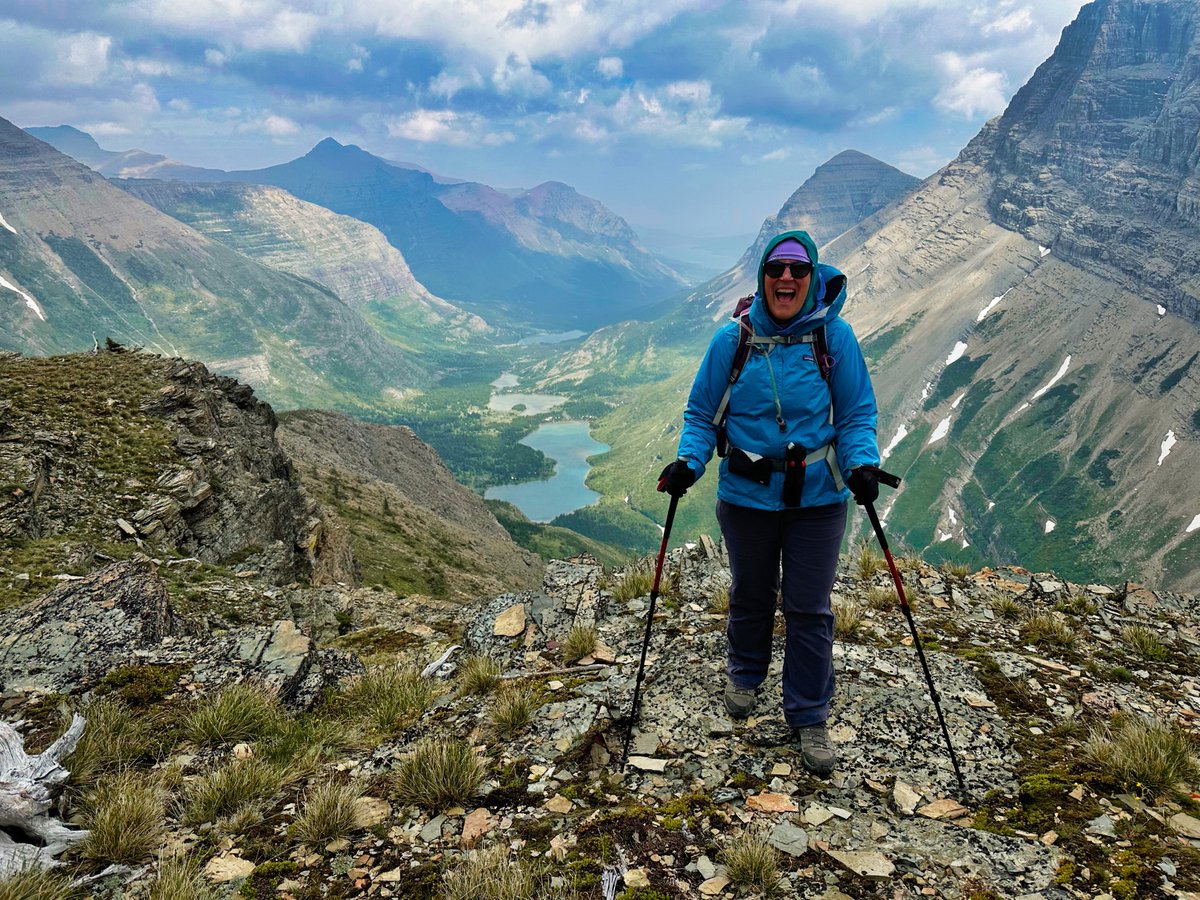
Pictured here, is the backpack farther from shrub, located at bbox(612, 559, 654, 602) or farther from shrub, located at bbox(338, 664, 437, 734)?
shrub, located at bbox(612, 559, 654, 602)

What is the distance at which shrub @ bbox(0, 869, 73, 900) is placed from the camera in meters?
3.59

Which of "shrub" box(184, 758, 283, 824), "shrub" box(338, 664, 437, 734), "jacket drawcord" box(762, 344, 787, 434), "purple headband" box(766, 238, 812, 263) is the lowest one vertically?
"shrub" box(338, 664, 437, 734)

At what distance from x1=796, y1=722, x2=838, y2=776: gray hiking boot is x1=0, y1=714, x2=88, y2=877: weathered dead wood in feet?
19.7

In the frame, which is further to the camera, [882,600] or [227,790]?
[882,600]

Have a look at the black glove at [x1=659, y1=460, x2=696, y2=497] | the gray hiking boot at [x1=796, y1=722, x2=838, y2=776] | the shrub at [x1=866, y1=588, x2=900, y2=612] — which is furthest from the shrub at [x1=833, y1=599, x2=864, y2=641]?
the black glove at [x1=659, y1=460, x2=696, y2=497]

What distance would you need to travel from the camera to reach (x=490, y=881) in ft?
12.8

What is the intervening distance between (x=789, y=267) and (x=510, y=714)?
5437 mm

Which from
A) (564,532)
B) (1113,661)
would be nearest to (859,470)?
(1113,661)

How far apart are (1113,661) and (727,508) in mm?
6189

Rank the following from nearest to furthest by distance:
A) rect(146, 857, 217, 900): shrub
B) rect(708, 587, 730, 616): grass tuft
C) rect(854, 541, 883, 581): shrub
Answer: rect(146, 857, 217, 900): shrub, rect(708, 587, 730, 616): grass tuft, rect(854, 541, 883, 581): shrub

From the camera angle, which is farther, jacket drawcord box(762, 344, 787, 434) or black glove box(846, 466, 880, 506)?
Result: jacket drawcord box(762, 344, 787, 434)

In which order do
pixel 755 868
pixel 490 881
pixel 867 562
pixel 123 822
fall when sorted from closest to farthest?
pixel 490 881 → pixel 755 868 → pixel 123 822 → pixel 867 562

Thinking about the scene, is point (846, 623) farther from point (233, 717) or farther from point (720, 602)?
point (233, 717)

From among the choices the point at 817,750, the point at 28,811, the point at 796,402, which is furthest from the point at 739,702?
the point at 28,811
